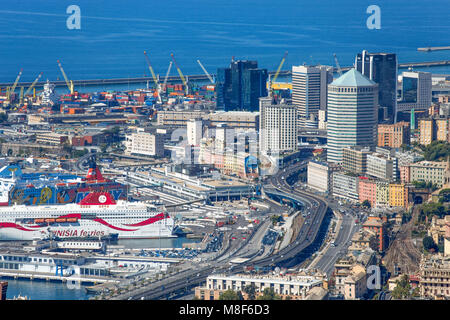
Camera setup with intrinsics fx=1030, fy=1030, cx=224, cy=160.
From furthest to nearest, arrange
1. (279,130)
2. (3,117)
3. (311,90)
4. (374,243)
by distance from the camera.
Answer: (3,117) → (311,90) → (279,130) → (374,243)

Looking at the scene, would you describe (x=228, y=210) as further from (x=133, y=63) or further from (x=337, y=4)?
(x=337, y=4)

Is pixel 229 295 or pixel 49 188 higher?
pixel 49 188

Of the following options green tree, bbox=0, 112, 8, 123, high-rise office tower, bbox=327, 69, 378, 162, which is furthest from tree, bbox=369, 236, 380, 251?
green tree, bbox=0, 112, 8, 123

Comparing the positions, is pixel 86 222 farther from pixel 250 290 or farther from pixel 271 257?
pixel 250 290

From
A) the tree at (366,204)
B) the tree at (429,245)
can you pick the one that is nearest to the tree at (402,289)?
the tree at (429,245)

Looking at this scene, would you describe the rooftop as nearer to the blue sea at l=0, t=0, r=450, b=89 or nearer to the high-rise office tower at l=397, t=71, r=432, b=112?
the high-rise office tower at l=397, t=71, r=432, b=112

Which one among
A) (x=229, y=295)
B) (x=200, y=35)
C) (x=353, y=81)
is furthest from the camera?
(x=200, y=35)

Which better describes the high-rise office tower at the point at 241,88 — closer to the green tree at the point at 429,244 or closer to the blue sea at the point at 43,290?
the green tree at the point at 429,244

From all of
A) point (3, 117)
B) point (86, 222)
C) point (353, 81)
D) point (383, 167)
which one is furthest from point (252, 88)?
point (86, 222)
